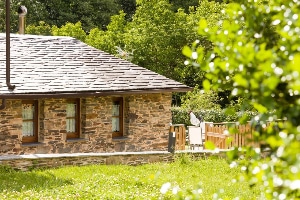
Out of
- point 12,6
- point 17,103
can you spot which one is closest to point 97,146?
point 17,103

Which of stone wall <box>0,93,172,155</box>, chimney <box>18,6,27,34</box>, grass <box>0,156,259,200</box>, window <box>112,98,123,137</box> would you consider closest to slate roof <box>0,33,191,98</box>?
stone wall <box>0,93,172,155</box>

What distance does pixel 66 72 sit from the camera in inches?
810

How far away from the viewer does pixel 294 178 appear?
2.87m

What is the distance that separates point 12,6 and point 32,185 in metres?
38.0

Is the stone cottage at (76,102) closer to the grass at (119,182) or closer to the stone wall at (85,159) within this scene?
the stone wall at (85,159)

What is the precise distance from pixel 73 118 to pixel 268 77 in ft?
55.7

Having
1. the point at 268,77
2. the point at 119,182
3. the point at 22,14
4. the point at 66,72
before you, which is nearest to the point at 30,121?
the point at 66,72

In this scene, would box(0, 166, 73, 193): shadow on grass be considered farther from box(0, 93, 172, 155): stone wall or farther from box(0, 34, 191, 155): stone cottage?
box(0, 34, 191, 155): stone cottage

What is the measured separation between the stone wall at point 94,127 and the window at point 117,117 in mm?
158

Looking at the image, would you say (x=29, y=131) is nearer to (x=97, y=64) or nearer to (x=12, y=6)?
(x=97, y=64)

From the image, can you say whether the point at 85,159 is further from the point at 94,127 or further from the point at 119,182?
the point at 119,182

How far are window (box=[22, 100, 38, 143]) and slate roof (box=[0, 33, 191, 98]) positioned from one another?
0.65m

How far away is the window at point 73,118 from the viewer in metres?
20.0

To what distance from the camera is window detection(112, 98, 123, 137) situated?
21.1 metres
